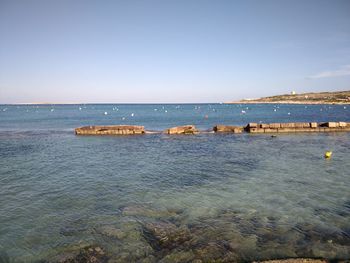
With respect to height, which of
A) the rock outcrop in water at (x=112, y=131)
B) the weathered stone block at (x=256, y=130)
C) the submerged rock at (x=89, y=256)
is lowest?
the submerged rock at (x=89, y=256)

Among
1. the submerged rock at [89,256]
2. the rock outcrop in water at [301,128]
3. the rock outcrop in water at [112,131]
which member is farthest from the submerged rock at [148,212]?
the rock outcrop in water at [301,128]

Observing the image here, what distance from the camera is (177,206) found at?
12477 millimetres

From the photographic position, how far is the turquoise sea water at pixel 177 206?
29.4 feet

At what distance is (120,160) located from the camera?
22.7 metres

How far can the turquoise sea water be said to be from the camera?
8.96 metres

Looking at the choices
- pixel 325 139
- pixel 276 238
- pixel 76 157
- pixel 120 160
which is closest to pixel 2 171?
pixel 76 157

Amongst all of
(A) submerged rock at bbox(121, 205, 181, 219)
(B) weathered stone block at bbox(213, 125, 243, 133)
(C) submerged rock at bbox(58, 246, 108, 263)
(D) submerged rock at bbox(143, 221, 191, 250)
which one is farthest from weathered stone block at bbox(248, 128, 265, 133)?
(C) submerged rock at bbox(58, 246, 108, 263)

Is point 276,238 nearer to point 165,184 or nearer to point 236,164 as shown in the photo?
point 165,184

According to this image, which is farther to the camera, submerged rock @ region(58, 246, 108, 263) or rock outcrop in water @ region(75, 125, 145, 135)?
rock outcrop in water @ region(75, 125, 145, 135)

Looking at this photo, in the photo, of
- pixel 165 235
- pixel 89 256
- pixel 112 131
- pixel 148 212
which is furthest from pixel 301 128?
pixel 89 256

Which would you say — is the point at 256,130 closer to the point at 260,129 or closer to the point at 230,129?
the point at 260,129

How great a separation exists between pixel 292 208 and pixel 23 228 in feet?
36.3

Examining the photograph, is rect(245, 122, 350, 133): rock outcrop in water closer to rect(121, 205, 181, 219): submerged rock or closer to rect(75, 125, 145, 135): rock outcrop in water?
rect(75, 125, 145, 135): rock outcrop in water

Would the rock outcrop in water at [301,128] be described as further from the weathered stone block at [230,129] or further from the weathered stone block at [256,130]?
the weathered stone block at [230,129]
